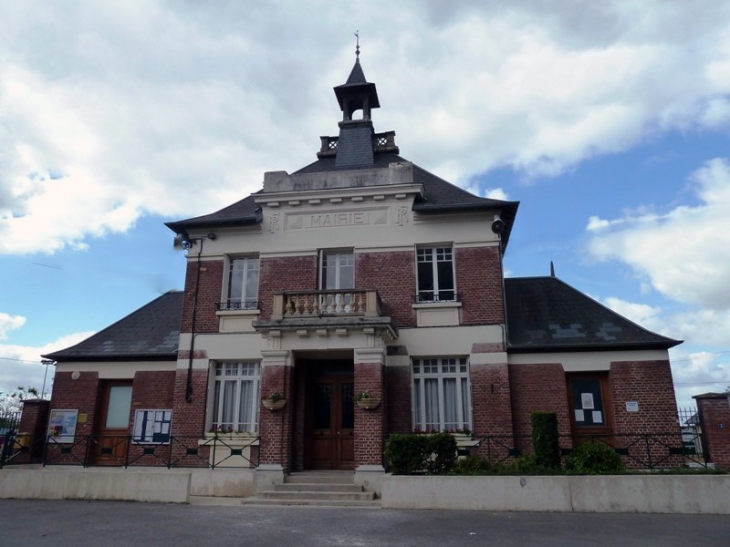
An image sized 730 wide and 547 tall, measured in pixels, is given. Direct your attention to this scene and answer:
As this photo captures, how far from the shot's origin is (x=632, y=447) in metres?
12.7

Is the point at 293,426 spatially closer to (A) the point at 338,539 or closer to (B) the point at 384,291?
(B) the point at 384,291

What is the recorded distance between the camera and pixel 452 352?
1361 cm

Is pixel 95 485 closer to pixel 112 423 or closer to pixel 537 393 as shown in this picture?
pixel 112 423

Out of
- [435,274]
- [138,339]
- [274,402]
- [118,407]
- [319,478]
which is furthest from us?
[138,339]

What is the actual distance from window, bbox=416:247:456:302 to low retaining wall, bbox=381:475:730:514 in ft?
17.0

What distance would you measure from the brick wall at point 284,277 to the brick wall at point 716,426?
30.5ft

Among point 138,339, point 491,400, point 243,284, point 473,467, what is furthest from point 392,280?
point 138,339

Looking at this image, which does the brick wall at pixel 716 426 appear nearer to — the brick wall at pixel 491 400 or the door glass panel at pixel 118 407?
the brick wall at pixel 491 400

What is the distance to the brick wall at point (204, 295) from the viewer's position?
14.8 meters

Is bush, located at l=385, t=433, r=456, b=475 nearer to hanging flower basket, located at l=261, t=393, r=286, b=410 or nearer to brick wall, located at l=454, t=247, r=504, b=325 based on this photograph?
hanging flower basket, located at l=261, t=393, r=286, b=410

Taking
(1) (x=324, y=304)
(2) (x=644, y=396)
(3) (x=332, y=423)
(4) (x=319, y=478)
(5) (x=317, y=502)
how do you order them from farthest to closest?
(3) (x=332, y=423) < (1) (x=324, y=304) < (2) (x=644, y=396) < (4) (x=319, y=478) < (5) (x=317, y=502)

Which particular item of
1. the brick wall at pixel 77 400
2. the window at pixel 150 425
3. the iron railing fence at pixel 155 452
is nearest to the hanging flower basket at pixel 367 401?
the iron railing fence at pixel 155 452

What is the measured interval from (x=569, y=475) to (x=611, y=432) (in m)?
3.87

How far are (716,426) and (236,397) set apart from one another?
11.0 metres
